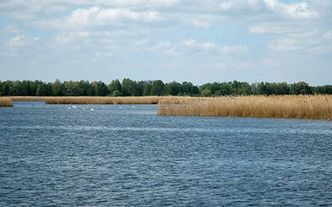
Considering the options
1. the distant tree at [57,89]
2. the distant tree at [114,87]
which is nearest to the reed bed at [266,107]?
the distant tree at [57,89]

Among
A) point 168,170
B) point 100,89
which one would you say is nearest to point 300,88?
point 100,89

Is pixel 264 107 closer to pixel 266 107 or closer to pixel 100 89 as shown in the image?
pixel 266 107

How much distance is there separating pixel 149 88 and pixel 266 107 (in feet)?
363

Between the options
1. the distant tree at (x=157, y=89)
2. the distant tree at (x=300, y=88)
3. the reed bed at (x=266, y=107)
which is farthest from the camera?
the distant tree at (x=157, y=89)

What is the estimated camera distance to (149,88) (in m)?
157

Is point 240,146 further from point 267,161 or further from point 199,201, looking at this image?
point 199,201

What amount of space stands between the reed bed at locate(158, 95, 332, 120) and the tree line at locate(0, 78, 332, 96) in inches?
2764

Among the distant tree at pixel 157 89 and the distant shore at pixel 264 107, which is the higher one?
the distant tree at pixel 157 89

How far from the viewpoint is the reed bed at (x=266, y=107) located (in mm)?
44312

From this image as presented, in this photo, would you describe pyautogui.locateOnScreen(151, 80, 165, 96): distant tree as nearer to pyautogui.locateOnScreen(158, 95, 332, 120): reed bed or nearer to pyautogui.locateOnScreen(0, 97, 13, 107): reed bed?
pyautogui.locateOnScreen(0, 97, 13, 107): reed bed

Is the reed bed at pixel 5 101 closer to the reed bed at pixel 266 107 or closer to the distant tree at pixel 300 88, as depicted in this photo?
the reed bed at pixel 266 107

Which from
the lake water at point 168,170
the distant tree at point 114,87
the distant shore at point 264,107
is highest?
the distant tree at point 114,87

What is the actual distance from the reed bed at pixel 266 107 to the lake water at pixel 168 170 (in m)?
9.99

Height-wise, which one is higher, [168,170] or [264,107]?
[264,107]
